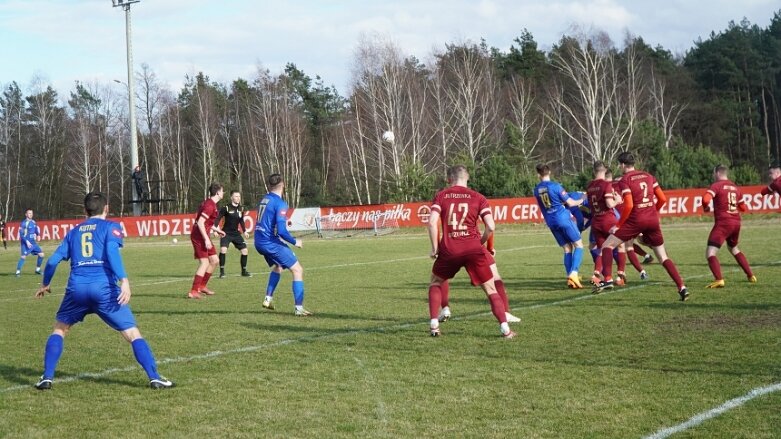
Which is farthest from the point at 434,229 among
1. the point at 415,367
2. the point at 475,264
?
the point at 415,367

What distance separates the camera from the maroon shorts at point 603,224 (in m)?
14.6

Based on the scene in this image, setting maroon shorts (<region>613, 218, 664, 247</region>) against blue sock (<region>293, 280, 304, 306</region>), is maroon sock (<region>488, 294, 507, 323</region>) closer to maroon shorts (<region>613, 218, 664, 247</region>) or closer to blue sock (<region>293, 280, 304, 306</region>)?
maroon shorts (<region>613, 218, 664, 247</region>)

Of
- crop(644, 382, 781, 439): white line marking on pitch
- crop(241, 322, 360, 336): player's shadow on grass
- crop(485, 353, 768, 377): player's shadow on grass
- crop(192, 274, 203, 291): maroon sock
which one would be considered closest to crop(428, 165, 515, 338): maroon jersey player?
crop(485, 353, 768, 377): player's shadow on grass

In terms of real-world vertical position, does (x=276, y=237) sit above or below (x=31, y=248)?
above

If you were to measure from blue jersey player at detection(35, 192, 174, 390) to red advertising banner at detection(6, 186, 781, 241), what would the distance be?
3308 cm

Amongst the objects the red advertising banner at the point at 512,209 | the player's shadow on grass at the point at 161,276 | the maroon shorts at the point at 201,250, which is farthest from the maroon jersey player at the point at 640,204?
the red advertising banner at the point at 512,209

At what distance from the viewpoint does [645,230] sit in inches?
488

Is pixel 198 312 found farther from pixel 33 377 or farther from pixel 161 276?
pixel 161 276

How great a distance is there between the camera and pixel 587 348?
8.77 metres

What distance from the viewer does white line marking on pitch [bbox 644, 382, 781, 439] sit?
18.3 ft

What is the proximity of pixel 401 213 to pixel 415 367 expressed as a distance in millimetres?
35359

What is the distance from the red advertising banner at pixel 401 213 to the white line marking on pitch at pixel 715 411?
32.3 meters

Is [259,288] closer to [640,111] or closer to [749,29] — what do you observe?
[640,111]

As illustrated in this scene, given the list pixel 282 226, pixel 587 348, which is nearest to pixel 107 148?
pixel 282 226
